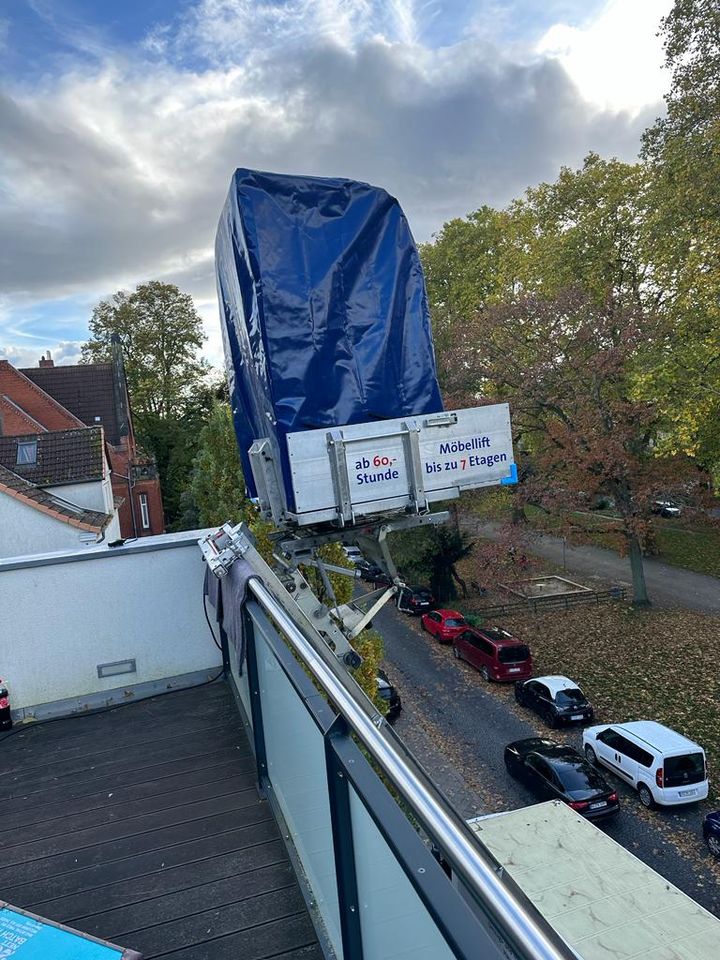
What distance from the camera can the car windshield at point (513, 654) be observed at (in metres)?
15.3

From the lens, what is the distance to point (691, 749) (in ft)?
33.6

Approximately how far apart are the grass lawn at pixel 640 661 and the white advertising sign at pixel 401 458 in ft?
32.9

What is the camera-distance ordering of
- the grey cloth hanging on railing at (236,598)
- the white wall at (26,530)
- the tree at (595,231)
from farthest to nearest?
the tree at (595,231)
the white wall at (26,530)
the grey cloth hanging on railing at (236,598)

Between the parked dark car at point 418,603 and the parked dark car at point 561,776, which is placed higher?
the parked dark car at point 418,603

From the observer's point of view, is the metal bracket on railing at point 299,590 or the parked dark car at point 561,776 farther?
the parked dark car at point 561,776

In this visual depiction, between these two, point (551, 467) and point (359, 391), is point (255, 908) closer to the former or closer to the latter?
point (359, 391)

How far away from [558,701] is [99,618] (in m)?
10.9

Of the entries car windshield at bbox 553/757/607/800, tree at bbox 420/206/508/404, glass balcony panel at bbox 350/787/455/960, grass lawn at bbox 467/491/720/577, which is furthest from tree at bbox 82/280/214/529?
glass balcony panel at bbox 350/787/455/960

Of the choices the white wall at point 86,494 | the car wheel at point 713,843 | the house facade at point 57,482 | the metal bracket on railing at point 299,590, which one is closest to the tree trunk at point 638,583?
the car wheel at point 713,843

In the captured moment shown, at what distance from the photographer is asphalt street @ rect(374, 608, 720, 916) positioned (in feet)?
30.3

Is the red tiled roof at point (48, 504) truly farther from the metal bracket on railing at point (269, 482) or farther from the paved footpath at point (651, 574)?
the paved footpath at point (651, 574)

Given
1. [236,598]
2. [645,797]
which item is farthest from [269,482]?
[645,797]

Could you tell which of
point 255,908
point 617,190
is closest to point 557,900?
point 255,908

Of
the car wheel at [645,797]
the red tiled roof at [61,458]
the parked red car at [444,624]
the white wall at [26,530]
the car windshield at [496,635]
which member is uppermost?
the red tiled roof at [61,458]
